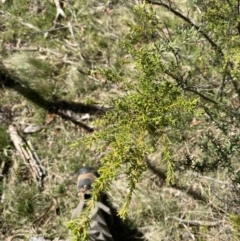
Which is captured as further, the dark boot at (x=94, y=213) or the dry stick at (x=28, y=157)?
the dry stick at (x=28, y=157)

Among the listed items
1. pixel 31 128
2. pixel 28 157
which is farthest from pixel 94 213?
pixel 31 128

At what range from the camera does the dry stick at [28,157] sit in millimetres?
3348

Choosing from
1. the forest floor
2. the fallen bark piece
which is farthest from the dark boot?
the fallen bark piece

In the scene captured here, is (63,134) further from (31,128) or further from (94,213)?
(94,213)

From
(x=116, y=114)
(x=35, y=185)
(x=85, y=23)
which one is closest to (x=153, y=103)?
(x=116, y=114)

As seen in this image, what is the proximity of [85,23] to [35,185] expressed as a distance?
1770 millimetres

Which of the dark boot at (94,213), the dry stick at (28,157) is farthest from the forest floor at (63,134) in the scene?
the dark boot at (94,213)

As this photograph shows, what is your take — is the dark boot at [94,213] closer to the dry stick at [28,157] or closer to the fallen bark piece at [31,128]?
the dry stick at [28,157]

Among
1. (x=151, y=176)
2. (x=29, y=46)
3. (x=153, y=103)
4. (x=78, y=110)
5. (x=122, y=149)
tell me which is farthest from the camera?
(x=29, y=46)

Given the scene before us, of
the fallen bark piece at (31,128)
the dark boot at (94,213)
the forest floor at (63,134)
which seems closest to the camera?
the dark boot at (94,213)

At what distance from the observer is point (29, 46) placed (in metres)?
3.89

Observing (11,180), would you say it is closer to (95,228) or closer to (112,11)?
(95,228)

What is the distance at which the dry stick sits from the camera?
3348 mm

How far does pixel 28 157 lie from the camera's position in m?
3.39
